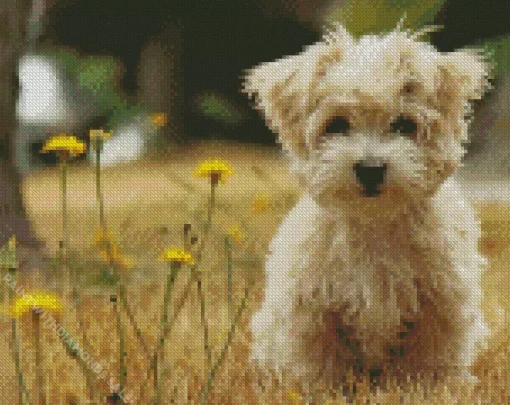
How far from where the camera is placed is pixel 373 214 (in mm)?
3785

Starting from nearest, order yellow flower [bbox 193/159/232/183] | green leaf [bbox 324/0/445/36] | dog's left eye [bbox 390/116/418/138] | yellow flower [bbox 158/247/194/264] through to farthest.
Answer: yellow flower [bbox 158/247/194/264] < yellow flower [bbox 193/159/232/183] < dog's left eye [bbox 390/116/418/138] < green leaf [bbox 324/0/445/36]

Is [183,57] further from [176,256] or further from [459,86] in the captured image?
[176,256]

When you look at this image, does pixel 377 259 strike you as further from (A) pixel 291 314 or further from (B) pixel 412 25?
(B) pixel 412 25

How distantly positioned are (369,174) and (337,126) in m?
0.29

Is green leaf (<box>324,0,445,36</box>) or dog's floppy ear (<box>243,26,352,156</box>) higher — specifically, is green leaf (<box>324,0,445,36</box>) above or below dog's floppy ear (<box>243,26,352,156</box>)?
above

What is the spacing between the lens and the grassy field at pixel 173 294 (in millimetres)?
3779

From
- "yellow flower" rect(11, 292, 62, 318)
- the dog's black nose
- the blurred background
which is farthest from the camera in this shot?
the blurred background

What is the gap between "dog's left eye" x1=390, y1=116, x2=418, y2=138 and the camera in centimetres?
371

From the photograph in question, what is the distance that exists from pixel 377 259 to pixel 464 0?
3479 mm

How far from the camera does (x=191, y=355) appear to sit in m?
4.30

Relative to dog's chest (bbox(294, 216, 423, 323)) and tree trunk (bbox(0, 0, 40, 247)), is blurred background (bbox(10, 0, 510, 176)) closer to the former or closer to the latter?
tree trunk (bbox(0, 0, 40, 247))

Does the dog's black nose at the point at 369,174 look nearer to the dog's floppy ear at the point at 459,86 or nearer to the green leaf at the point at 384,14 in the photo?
the dog's floppy ear at the point at 459,86

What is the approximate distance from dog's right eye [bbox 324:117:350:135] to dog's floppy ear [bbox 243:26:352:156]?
0.12 metres

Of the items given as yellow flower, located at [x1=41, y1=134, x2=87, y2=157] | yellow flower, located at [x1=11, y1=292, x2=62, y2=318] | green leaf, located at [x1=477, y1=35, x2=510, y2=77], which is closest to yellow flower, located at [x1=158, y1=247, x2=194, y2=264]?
yellow flower, located at [x1=11, y1=292, x2=62, y2=318]
